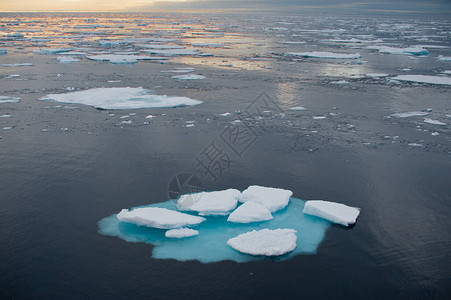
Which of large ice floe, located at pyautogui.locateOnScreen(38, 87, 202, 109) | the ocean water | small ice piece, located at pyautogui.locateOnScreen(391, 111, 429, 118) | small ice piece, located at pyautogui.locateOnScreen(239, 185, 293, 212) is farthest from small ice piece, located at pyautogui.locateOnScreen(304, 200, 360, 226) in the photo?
large ice floe, located at pyautogui.locateOnScreen(38, 87, 202, 109)

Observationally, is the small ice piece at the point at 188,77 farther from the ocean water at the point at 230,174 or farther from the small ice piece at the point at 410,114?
the small ice piece at the point at 410,114

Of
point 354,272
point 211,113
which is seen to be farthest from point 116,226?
point 211,113

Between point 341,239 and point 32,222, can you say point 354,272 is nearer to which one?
point 341,239

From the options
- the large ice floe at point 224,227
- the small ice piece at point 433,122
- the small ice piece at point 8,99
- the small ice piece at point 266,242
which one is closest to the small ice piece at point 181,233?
the large ice floe at point 224,227

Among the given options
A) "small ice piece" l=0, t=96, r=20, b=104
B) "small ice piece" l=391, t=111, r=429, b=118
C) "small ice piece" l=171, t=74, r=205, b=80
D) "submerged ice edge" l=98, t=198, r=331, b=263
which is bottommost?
"submerged ice edge" l=98, t=198, r=331, b=263

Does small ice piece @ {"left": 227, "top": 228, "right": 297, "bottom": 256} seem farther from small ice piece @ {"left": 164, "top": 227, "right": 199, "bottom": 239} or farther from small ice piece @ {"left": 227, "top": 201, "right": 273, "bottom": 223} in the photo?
small ice piece @ {"left": 164, "top": 227, "right": 199, "bottom": 239}

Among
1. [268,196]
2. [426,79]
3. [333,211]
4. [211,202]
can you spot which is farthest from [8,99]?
[426,79]

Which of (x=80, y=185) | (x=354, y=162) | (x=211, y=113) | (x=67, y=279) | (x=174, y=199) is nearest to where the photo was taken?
(x=67, y=279)
